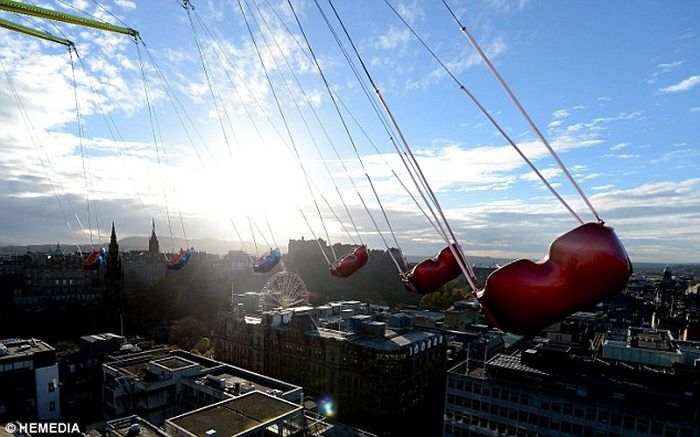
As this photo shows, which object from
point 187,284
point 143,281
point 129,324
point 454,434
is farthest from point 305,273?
point 454,434

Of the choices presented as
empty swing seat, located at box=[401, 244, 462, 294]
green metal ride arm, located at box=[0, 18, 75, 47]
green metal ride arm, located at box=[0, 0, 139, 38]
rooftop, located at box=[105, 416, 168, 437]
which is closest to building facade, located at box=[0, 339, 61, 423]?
rooftop, located at box=[105, 416, 168, 437]

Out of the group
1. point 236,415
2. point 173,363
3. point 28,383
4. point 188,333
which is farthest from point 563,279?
point 188,333

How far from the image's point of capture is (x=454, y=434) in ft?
115

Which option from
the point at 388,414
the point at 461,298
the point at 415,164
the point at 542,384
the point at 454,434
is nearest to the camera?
the point at 415,164

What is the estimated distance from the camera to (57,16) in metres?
19.4

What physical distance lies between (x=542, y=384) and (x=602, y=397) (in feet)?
13.0

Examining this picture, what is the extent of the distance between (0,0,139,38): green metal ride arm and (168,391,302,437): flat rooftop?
2113 cm

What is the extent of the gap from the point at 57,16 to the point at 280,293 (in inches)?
2072

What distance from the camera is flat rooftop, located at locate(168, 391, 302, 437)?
70.5ft

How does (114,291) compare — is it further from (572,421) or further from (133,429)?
(572,421)

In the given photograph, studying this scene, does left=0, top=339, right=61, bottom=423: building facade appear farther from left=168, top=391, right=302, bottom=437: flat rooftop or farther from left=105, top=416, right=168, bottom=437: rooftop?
left=168, top=391, right=302, bottom=437: flat rooftop

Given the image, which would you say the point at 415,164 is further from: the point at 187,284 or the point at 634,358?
the point at 187,284

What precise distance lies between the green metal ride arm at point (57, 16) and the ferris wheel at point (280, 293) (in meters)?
49.4

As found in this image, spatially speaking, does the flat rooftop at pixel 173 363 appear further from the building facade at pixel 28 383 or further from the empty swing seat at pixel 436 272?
the empty swing seat at pixel 436 272
